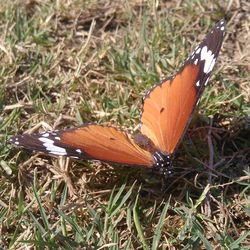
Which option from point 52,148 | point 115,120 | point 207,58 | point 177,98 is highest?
point 207,58

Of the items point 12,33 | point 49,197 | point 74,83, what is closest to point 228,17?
point 74,83

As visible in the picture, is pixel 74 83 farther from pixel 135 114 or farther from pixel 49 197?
pixel 49 197

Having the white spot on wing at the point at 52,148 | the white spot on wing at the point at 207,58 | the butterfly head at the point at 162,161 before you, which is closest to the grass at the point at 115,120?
the butterfly head at the point at 162,161

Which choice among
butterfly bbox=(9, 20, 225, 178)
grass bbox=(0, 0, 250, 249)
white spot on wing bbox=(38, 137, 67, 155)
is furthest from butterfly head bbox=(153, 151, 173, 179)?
white spot on wing bbox=(38, 137, 67, 155)

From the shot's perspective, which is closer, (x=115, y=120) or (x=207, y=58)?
(x=207, y=58)

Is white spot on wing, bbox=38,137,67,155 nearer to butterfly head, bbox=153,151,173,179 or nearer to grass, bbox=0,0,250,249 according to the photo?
grass, bbox=0,0,250,249

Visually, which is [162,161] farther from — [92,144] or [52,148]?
[52,148]

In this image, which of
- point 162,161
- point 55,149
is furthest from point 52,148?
point 162,161
